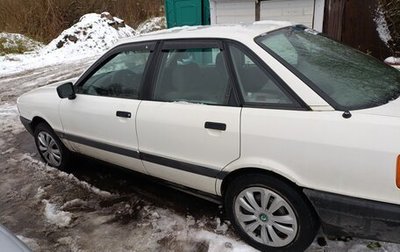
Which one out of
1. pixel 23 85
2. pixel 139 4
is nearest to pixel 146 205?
pixel 23 85

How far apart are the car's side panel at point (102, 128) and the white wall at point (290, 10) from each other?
435 cm

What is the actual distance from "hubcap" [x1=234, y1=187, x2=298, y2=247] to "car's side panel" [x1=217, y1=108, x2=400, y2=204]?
0.25m

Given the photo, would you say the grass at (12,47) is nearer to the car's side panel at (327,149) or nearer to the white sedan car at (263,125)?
the white sedan car at (263,125)

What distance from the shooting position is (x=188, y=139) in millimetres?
2936

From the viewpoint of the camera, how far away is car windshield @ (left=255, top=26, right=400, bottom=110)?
2469mm

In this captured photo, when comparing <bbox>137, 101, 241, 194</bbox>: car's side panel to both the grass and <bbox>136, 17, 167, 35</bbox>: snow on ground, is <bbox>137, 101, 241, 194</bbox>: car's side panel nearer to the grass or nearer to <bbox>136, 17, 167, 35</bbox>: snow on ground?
the grass

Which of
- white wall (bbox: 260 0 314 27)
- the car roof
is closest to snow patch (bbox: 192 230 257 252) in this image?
the car roof

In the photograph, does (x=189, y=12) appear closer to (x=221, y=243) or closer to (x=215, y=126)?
(x=215, y=126)

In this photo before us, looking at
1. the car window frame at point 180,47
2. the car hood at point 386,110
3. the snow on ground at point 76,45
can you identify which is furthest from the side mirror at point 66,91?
the snow on ground at point 76,45

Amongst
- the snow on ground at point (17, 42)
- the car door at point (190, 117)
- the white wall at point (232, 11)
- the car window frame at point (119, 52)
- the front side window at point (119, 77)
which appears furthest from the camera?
the snow on ground at point (17, 42)

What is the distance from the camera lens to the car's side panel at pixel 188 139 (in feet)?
8.93

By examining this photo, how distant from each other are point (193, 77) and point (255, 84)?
621 millimetres

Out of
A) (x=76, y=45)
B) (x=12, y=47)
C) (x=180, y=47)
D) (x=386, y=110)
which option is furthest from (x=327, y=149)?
(x=12, y=47)

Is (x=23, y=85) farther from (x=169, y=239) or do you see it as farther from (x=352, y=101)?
(x=352, y=101)
